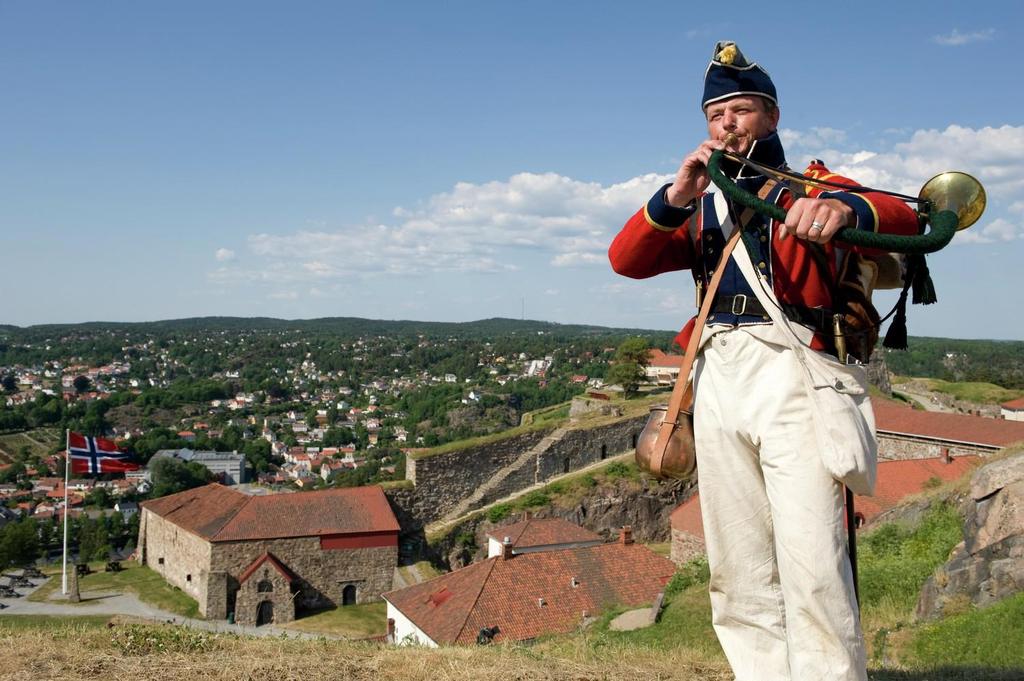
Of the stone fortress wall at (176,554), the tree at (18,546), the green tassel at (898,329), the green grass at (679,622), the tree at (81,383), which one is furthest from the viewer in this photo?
the tree at (81,383)

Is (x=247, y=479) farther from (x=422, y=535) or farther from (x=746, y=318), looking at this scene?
(x=746, y=318)

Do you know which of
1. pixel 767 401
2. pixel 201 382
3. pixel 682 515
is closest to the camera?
pixel 767 401

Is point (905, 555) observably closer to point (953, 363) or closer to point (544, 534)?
point (544, 534)

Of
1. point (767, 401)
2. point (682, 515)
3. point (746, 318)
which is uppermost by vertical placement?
point (746, 318)

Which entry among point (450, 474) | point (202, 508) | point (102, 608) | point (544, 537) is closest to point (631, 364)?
point (450, 474)

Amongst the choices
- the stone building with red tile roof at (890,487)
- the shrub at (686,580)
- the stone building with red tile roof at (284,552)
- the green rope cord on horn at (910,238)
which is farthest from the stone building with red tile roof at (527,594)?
the green rope cord on horn at (910,238)

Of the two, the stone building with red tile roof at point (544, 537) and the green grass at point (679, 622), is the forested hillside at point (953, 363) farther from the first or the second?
the green grass at point (679, 622)

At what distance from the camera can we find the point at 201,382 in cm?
11750

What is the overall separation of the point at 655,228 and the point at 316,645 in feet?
11.3

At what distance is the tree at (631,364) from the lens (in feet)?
124

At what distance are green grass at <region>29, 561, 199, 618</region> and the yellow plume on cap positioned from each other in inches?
867

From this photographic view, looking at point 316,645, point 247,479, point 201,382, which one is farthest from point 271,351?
point 316,645

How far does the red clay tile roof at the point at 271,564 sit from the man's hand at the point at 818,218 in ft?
68.7

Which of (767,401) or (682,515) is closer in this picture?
(767,401)
